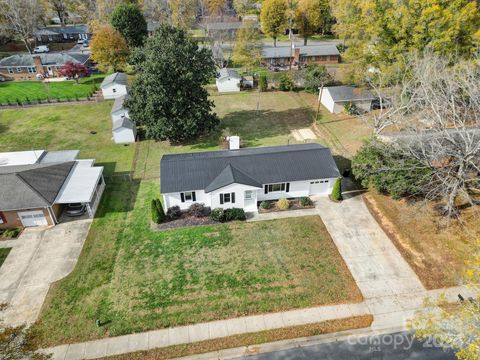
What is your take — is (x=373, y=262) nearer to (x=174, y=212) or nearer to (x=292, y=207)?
(x=292, y=207)

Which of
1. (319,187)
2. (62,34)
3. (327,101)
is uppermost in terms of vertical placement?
(62,34)

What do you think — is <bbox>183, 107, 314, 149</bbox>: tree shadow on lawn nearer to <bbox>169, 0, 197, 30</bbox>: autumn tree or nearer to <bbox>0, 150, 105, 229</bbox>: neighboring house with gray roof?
<bbox>0, 150, 105, 229</bbox>: neighboring house with gray roof

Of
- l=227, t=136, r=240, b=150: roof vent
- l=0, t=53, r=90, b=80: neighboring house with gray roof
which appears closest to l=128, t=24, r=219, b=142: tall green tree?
l=227, t=136, r=240, b=150: roof vent

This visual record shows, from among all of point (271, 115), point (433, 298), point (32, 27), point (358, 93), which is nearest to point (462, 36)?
point (358, 93)

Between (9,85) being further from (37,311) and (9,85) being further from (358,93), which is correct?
(358,93)

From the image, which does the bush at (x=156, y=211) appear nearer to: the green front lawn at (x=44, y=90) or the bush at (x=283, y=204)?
the bush at (x=283, y=204)

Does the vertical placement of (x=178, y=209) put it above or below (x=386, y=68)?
below

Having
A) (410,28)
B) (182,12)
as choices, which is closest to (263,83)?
(410,28)
